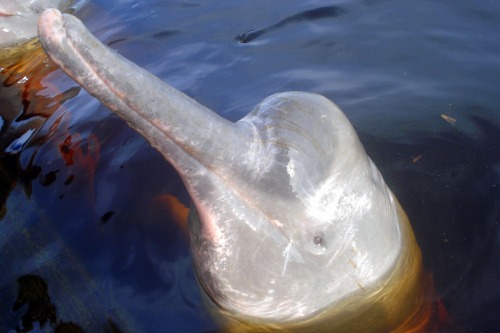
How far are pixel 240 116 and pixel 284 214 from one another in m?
2.26

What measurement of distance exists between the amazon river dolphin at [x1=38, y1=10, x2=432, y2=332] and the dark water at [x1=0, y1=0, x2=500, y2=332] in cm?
49

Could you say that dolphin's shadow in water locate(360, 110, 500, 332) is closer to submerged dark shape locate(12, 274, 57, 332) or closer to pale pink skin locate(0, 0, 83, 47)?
submerged dark shape locate(12, 274, 57, 332)

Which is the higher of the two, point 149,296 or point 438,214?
point 149,296

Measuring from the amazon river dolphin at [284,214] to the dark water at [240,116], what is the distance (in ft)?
1.60

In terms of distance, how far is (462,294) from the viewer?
11.5ft

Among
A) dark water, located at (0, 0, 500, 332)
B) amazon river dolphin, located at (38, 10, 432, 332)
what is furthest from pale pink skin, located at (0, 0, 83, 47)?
amazon river dolphin, located at (38, 10, 432, 332)

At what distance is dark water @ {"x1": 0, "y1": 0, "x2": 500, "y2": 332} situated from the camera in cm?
356

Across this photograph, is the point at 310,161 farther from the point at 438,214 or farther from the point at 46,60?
the point at 46,60

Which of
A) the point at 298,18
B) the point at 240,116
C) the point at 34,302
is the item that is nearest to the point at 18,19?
the point at 298,18

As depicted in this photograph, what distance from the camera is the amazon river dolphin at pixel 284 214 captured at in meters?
2.73

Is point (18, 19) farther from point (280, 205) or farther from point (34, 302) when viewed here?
point (280, 205)

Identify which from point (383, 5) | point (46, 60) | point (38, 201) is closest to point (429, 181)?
point (38, 201)

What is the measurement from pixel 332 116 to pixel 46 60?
15.5 feet

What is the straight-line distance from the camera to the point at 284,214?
2949 mm
